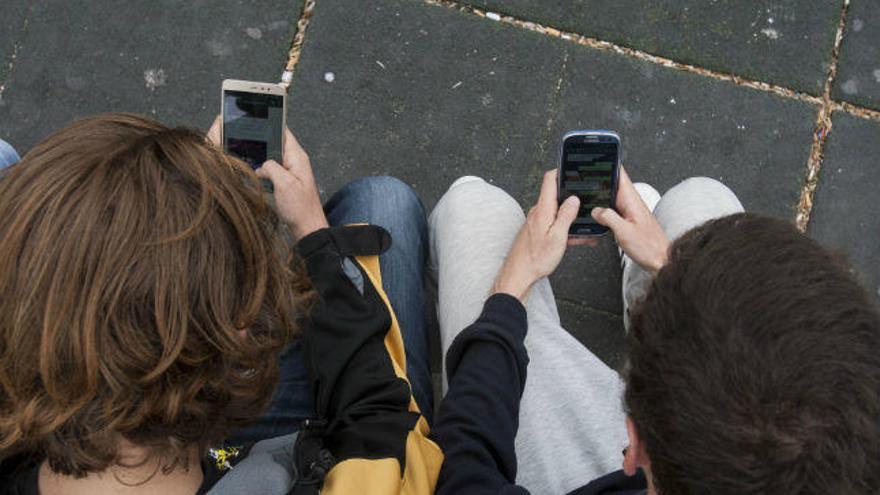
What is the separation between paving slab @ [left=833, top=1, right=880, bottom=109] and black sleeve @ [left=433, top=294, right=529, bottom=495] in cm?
165

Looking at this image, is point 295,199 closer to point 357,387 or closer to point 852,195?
point 357,387

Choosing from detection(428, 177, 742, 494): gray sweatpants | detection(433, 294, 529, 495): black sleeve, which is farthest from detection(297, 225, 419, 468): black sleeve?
detection(428, 177, 742, 494): gray sweatpants

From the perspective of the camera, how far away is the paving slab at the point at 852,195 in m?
2.69

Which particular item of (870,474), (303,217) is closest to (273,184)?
(303,217)

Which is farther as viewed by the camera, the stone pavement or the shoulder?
the stone pavement

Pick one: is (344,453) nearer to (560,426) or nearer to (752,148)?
(560,426)

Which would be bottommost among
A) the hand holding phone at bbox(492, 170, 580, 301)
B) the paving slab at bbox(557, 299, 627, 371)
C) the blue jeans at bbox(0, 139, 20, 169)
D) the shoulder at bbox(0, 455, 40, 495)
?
the paving slab at bbox(557, 299, 627, 371)

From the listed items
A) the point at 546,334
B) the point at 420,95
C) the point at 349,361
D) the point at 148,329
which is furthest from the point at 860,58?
the point at 148,329

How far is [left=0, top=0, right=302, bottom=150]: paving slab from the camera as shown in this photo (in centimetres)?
263

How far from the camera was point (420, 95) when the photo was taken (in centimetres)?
272

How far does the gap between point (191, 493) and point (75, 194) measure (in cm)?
52

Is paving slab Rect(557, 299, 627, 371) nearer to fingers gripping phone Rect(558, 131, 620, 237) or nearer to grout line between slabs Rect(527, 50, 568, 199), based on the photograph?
grout line between slabs Rect(527, 50, 568, 199)

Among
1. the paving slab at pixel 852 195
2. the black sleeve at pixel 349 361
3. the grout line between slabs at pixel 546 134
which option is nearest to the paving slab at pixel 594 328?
the grout line between slabs at pixel 546 134

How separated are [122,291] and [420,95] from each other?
1727 mm
